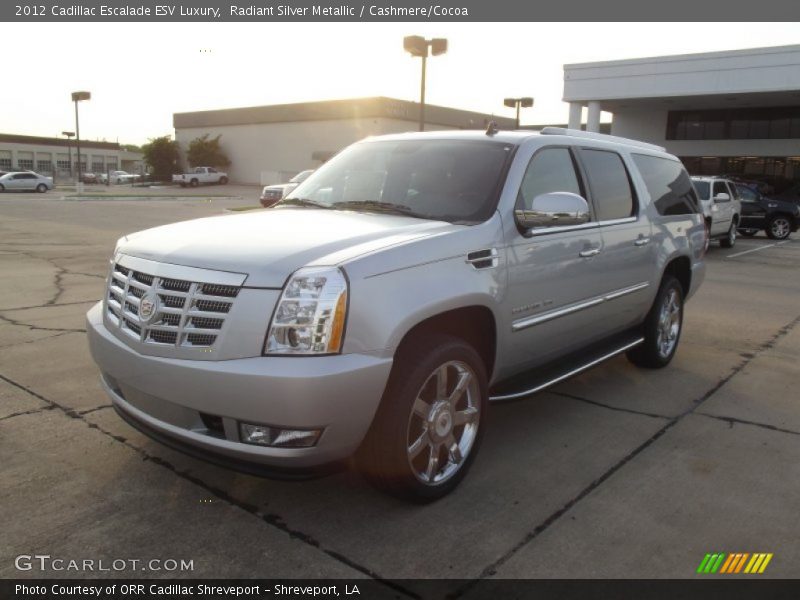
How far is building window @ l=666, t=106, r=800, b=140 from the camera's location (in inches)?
1537

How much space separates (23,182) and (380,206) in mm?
47177

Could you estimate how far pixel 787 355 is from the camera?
655cm

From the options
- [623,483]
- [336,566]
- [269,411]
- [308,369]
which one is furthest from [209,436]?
[623,483]

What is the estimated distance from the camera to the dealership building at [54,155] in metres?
83.8

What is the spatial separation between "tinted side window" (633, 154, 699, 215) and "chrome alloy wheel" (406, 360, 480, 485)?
2.91 meters

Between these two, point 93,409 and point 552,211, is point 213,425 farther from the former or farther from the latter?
point 552,211

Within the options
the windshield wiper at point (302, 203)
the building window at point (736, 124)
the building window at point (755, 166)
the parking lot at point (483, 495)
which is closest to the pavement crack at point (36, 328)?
the parking lot at point (483, 495)

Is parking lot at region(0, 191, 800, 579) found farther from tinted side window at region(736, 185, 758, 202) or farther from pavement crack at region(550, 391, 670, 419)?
tinted side window at region(736, 185, 758, 202)

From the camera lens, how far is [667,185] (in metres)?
5.84

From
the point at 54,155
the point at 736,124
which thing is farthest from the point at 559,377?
the point at 54,155

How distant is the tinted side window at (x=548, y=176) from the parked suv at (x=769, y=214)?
64.8 ft
